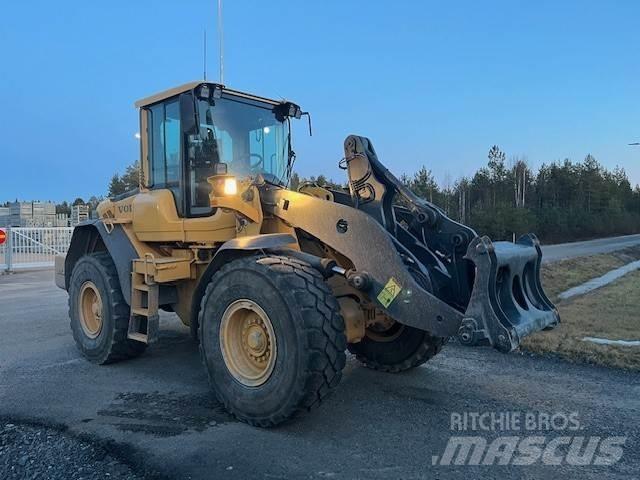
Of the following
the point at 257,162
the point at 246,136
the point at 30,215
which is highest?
the point at 30,215

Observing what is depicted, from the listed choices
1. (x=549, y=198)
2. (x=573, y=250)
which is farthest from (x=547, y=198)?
(x=573, y=250)

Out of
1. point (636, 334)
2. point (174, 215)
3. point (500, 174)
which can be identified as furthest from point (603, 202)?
point (174, 215)

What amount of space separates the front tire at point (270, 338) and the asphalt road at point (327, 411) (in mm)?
267

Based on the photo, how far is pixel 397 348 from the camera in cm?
541

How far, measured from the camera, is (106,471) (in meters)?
3.44

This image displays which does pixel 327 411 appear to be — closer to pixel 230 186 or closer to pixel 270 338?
pixel 270 338

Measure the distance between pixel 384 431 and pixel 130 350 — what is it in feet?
10.6

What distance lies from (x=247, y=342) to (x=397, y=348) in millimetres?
1781

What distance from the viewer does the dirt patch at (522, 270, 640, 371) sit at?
6.16 metres

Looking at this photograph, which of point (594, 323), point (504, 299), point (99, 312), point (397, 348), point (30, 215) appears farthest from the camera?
point (30, 215)

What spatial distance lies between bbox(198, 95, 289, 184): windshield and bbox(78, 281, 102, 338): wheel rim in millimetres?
2275

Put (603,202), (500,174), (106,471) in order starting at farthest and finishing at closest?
1. (603,202)
2. (500,174)
3. (106,471)

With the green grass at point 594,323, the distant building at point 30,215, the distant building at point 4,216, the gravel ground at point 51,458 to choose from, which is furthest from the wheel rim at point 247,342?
the distant building at point 4,216

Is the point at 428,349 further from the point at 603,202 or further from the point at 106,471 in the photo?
the point at 603,202
